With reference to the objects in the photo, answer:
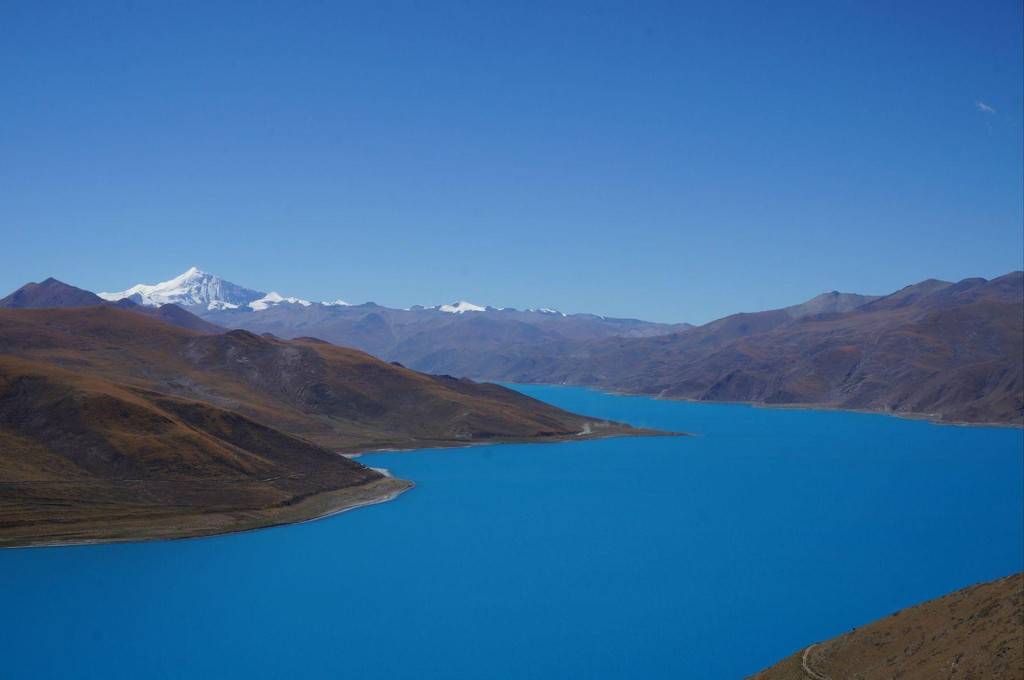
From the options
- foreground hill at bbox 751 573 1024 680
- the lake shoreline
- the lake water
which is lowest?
the lake water

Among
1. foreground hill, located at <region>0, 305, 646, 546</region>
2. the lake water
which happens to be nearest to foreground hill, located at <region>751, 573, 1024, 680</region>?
the lake water

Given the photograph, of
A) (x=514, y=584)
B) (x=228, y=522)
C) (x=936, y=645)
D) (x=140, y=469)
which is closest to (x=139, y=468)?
(x=140, y=469)

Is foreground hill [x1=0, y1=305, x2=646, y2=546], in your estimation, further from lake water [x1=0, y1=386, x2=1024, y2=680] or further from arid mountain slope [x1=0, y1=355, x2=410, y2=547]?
lake water [x1=0, y1=386, x2=1024, y2=680]

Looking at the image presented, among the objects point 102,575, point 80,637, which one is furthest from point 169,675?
point 102,575

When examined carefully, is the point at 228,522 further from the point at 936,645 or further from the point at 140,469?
the point at 936,645

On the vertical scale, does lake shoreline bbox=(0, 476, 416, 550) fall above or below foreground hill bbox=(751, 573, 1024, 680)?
below

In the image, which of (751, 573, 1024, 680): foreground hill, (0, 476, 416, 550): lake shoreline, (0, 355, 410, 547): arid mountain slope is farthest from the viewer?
(0, 355, 410, 547): arid mountain slope
